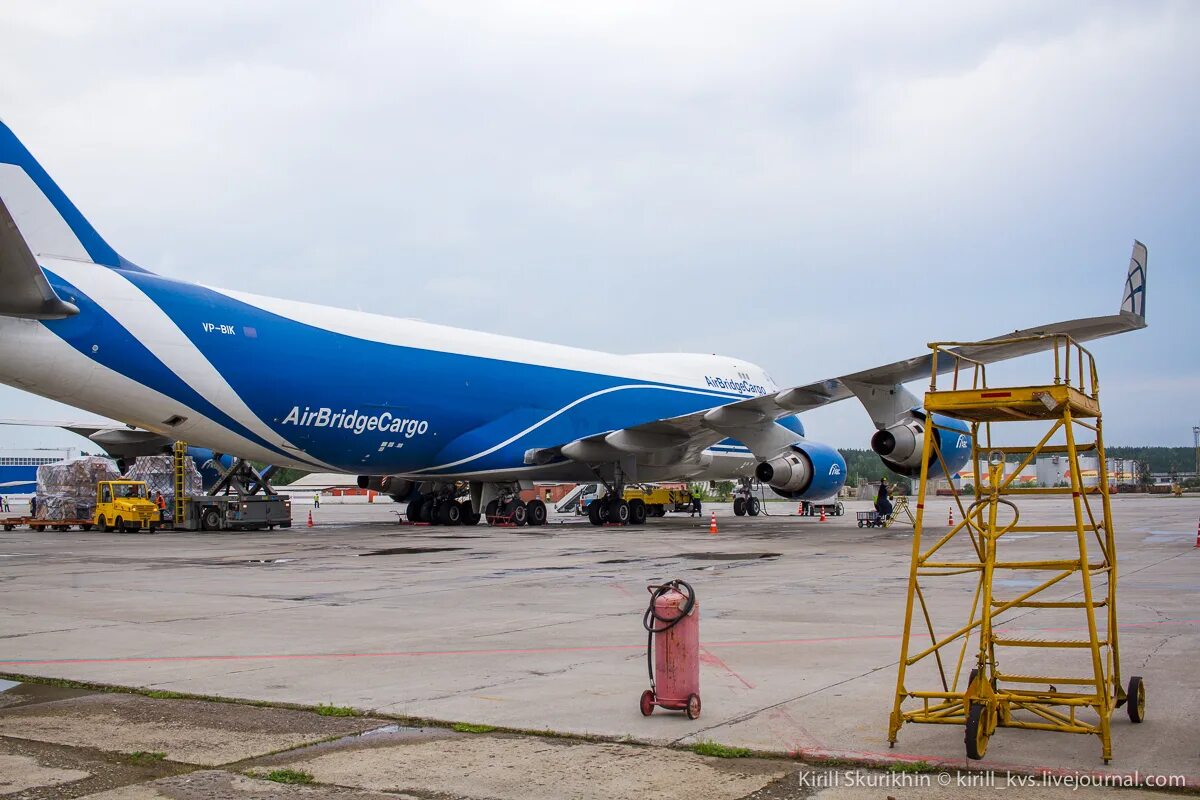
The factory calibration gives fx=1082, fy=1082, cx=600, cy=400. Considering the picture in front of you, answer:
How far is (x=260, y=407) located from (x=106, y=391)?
9.96ft

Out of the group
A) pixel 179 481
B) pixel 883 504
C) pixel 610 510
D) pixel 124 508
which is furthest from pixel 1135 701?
pixel 179 481

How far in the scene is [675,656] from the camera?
6.18 metres

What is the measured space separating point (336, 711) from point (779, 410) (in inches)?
763

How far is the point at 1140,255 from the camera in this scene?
12.9m

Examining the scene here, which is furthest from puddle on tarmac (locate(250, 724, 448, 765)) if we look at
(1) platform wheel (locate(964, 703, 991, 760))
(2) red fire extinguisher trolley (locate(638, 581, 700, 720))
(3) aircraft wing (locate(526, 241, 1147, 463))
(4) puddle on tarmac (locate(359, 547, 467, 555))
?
(3) aircraft wing (locate(526, 241, 1147, 463))

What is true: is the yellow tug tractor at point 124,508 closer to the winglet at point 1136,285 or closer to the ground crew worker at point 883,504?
the ground crew worker at point 883,504

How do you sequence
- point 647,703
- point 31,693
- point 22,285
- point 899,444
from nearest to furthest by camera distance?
point 647,703 → point 31,693 → point 22,285 → point 899,444

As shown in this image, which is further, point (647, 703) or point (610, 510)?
point (610, 510)

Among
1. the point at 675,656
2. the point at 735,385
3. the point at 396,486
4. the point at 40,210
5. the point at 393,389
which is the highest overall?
the point at 40,210

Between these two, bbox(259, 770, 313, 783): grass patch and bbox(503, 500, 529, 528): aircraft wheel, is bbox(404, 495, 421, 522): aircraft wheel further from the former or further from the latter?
bbox(259, 770, 313, 783): grass patch

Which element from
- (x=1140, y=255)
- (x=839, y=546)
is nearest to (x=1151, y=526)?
(x=839, y=546)

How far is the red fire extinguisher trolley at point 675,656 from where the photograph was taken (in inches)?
239

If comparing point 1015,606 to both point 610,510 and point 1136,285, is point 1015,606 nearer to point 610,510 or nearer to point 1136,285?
point 1136,285

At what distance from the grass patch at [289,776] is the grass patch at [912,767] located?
2.64 meters
